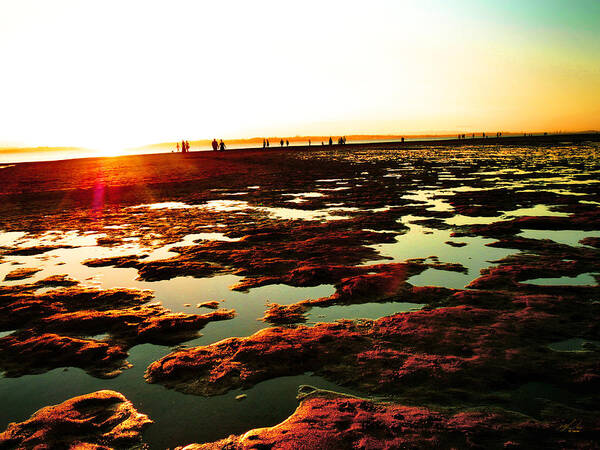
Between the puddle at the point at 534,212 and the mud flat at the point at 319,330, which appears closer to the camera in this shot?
the mud flat at the point at 319,330

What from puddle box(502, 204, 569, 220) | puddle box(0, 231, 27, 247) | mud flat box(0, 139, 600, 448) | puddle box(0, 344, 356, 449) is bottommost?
puddle box(0, 344, 356, 449)

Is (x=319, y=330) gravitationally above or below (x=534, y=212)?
below

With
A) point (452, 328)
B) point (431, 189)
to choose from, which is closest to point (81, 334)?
point (452, 328)

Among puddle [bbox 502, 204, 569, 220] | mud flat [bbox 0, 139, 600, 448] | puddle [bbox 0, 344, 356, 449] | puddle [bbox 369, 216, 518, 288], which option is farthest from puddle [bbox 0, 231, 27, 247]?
puddle [bbox 502, 204, 569, 220]

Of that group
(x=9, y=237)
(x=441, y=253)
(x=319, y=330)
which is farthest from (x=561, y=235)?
(x=9, y=237)

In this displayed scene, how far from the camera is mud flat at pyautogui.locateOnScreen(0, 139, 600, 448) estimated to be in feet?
11.4

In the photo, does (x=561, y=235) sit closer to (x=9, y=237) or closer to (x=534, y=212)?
(x=534, y=212)

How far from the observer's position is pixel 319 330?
5.22 meters

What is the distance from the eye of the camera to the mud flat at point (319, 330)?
3.46 m

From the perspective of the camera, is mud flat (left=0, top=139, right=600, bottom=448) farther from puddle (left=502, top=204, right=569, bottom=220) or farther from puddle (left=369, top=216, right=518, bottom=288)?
puddle (left=502, top=204, right=569, bottom=220)

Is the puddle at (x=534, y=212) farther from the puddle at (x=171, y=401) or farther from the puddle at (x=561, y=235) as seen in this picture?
the puddle at (x=171, y=401)

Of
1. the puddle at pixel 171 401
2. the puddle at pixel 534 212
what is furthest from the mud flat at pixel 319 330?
the puddle at pixel 534 212

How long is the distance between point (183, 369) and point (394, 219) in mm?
9034

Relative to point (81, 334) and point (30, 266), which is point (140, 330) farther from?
point (30, 266)
